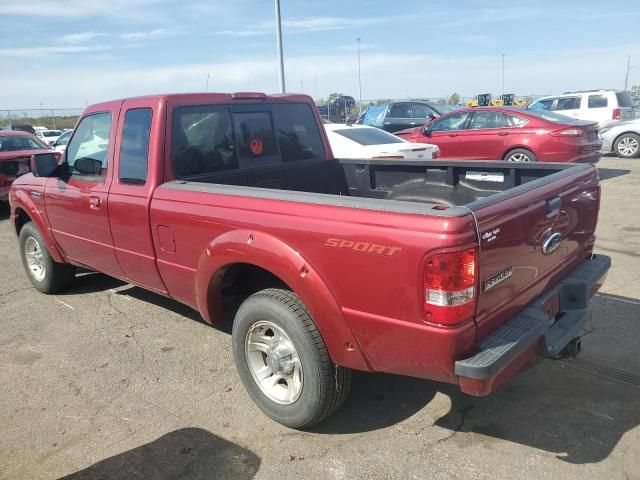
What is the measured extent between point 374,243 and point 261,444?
1.38 m

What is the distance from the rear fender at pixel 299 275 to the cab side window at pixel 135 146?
3.39 feet

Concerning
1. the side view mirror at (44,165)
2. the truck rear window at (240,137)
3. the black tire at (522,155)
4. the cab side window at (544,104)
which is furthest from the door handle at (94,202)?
the cab side window at (544,104)

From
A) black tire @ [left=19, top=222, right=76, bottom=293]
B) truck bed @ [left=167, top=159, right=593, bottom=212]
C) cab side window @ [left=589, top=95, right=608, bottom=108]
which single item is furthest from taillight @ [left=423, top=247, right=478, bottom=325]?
cab side window @ [left=589, top=95, right=608, bottom=108]

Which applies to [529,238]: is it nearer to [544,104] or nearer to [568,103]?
[568,103]

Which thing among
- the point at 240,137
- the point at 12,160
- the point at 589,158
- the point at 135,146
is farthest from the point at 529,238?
the point at 12,160

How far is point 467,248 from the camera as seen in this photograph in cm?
223

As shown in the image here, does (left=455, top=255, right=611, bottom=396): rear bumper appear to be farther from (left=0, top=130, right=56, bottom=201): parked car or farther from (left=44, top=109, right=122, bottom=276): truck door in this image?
(left=0, top=130, right=56, bottom=201): parked car

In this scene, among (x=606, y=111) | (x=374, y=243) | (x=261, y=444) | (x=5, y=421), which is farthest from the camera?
(x=606, y=111)

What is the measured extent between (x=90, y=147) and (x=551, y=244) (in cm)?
361

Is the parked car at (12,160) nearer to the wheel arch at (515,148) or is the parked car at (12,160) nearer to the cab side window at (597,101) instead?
the wheel arch at (515,148)

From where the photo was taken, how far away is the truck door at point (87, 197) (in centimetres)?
415

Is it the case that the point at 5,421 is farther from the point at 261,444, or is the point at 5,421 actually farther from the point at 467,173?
the point at 467,173

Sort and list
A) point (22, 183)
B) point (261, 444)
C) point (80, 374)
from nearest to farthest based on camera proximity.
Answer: point (261, 444), point (80, 374), point (22, 183)

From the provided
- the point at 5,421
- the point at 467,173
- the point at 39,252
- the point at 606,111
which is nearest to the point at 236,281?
the point at 5,421
